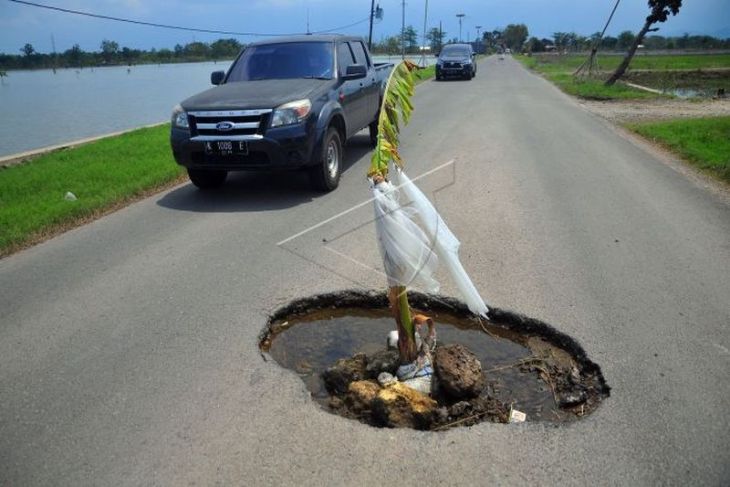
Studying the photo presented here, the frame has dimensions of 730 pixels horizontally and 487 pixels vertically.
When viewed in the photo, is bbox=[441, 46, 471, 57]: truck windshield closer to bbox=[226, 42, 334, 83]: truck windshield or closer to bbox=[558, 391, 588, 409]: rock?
bbox=[226, 42, 334, 83]: truck windshield

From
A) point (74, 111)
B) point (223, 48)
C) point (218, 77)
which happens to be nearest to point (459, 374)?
point (218, 77)

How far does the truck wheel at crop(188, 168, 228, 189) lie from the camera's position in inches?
302

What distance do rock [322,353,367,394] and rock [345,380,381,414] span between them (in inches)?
4.8

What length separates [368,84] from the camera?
9.48 meters

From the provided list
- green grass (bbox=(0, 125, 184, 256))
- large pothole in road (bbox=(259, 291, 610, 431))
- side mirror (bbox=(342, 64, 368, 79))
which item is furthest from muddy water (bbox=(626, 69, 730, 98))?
large pothole in road (bbox=(259, 291, 610, 431))

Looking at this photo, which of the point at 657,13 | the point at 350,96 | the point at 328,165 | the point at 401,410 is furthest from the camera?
the point at 657,13

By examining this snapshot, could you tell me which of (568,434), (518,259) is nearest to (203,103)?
(518,259)

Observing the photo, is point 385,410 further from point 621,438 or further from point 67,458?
point 67,458

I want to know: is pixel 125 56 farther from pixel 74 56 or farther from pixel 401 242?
pixel 401 242

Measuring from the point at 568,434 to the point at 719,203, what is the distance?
5453 mm

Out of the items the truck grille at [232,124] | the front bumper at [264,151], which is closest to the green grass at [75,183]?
the front bumper at [264,151]

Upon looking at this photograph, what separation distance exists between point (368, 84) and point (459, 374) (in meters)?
7.15

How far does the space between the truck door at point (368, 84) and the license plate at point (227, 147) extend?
9.82 ft

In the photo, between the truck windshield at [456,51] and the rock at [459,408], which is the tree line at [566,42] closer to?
the truck windshield at [456,51]
